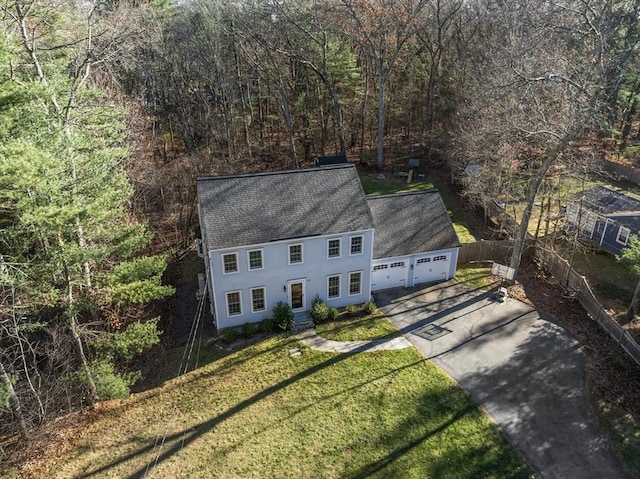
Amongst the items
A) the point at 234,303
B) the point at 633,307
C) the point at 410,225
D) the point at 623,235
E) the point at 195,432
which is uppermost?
the point at 410,225

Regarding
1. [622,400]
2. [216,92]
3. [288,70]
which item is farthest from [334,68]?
[622,400]

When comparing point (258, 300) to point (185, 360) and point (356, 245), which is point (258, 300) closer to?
point (185, 360)

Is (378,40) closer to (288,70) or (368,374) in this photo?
(288,70)

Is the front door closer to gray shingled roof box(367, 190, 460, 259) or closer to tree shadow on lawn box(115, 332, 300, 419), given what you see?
tree shadow on lawn box(115, 332, 300, 419)

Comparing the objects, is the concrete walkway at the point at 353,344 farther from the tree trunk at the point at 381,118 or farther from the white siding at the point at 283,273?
the tree trunk at the point at 381,118

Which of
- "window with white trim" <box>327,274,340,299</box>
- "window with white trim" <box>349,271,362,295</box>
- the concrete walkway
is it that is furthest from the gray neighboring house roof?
"window with white trim" <box>327,274,340,299</box>

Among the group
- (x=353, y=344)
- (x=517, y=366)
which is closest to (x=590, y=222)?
(x=517, y=366)
